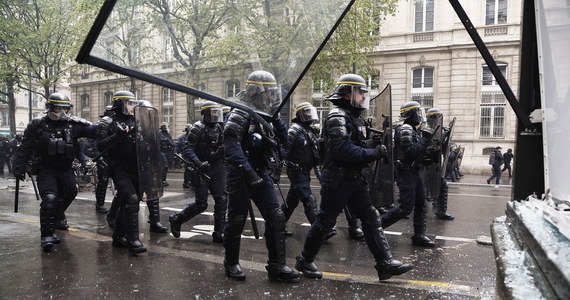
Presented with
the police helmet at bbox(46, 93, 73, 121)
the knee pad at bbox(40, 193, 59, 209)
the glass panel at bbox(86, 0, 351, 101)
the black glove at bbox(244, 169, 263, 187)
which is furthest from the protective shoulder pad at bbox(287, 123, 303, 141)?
the knee pad at bbox(40, 193, 59, 209)

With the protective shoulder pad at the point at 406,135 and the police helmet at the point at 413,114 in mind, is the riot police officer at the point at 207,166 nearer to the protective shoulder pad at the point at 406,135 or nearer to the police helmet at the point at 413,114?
the protective shoulder pad at the point at 406,135

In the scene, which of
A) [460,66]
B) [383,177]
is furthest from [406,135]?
[460,66]

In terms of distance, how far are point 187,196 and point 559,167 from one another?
9696 millimetres

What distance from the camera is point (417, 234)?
565 centimetres

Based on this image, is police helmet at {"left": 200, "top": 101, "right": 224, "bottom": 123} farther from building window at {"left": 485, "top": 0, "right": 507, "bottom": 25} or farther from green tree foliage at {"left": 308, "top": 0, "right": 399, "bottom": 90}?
building window at {"left": 485, "top": 0, "right": 507, "bottom": 25}

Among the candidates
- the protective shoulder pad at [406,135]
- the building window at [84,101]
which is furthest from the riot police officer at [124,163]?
the protective shoulder pad at [406,135]

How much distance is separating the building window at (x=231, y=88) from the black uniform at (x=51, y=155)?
3.26 m

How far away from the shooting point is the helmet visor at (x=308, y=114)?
240 inches

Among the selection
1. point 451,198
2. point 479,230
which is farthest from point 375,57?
point 479,230

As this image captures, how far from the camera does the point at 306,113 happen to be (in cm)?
624

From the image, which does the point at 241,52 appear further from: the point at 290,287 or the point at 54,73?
the point at 54,73

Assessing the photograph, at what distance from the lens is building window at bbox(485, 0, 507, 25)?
21.5m

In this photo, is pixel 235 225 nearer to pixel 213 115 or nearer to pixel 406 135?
pixel 213 115

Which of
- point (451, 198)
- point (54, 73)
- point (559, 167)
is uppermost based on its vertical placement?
point (54, 73)
